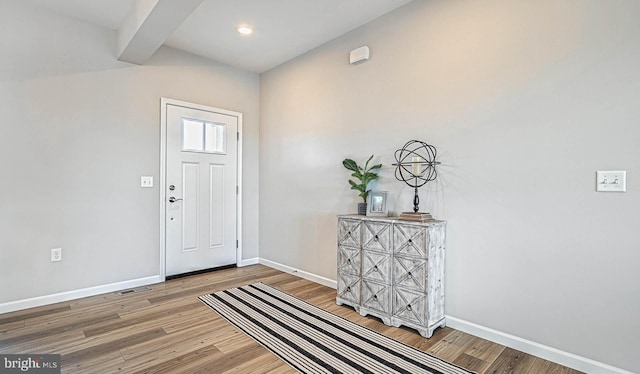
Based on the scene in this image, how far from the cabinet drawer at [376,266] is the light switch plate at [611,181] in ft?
4.68

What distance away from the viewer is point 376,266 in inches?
101

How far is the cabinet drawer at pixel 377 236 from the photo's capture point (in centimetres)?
249

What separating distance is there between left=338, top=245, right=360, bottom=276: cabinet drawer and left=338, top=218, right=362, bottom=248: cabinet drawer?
0.05m

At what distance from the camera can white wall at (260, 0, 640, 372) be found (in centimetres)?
175

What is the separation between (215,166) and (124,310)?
1.93 m

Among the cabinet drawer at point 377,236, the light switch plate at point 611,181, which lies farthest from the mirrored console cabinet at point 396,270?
the light switch plate at point 611,181

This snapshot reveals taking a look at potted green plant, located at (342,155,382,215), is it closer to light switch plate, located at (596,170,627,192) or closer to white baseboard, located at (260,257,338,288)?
white baseboard, located at (260,257,338,288)

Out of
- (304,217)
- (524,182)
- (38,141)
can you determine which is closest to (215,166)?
(304,217)

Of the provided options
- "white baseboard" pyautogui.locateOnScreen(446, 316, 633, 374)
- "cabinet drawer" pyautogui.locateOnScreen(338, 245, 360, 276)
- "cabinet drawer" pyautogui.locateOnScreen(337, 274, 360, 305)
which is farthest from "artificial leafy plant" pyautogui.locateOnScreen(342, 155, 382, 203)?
"white baseboard" pyautogui.locateOnScreen(446, 316, 633, 374)

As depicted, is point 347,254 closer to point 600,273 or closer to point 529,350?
point 529,350

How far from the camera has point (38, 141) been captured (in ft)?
9.14

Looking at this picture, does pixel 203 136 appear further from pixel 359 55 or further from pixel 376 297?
pixel 376 297

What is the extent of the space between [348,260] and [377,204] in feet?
1.94

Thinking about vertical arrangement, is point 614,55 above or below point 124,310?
above
